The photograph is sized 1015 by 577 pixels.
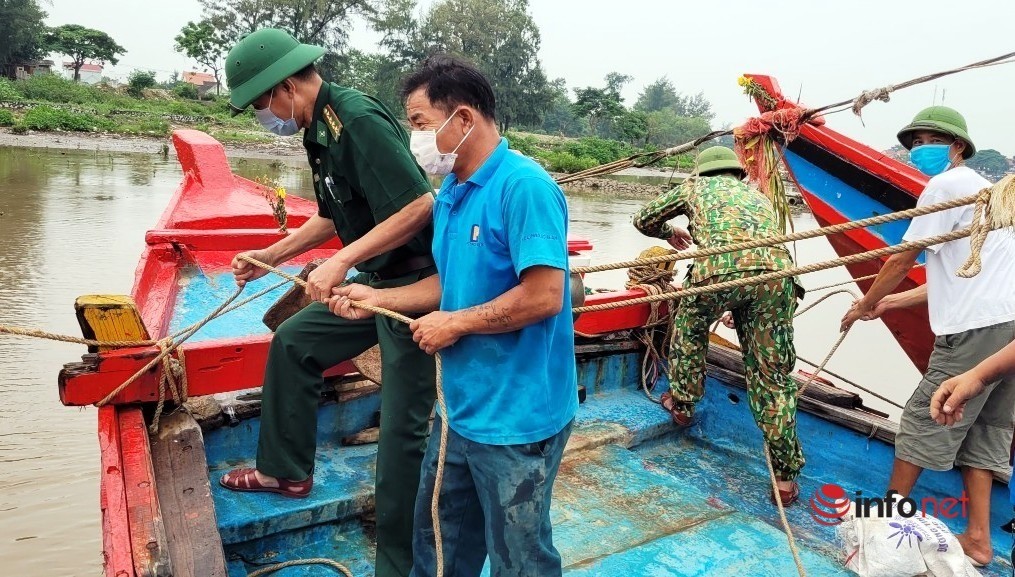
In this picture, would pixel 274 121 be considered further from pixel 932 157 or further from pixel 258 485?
pixel 932 157

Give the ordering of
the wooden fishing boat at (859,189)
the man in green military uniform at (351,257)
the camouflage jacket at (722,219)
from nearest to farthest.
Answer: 1. the man in green military uniform at (351,257)
2. the camouflage jacket at (722,219)
3. the wooden fishing boat at (859,189)

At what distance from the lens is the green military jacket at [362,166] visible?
6.82ft

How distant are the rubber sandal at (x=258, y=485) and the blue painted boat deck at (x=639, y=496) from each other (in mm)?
27

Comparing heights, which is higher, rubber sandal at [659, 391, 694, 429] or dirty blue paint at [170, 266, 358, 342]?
dirty blue paint at [170, 266, 358, 342]

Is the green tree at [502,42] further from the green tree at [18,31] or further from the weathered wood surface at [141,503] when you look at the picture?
the weathered wood surface at [141,503]

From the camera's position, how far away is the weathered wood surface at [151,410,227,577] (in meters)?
1.90

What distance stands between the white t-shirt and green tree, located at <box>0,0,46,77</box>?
157ft

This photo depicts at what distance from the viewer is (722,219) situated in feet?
10.3

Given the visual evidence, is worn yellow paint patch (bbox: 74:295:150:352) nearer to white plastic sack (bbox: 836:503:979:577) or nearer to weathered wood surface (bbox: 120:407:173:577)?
weathered wood surface (bbox: 120:407:173:577)

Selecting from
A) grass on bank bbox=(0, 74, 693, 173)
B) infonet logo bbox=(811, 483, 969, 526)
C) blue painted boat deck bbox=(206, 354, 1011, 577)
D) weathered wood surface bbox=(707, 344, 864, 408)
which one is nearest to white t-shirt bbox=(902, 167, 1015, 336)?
infonet logo bbox=(811, 483, 969, 526)

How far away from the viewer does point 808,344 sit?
9250 mm

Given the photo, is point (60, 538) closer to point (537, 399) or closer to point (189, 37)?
point (537, 399)

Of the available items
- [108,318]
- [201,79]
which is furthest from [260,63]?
[201,79]

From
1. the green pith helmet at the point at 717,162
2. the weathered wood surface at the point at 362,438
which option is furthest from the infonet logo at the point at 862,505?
the weathered wood surface at the point at 362,438
